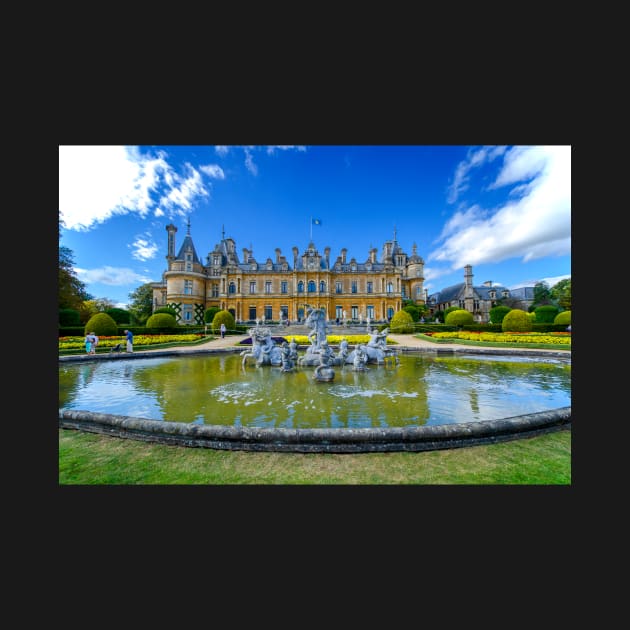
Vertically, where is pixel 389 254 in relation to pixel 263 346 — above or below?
above

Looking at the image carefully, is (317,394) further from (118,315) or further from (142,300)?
(142,300)

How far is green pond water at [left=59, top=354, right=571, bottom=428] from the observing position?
480 centimetres

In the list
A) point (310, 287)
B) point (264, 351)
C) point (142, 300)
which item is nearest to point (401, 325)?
point (310, 287)

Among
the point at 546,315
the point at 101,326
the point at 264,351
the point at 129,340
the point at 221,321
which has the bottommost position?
the point at 264,351

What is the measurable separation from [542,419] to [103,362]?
46.1ft

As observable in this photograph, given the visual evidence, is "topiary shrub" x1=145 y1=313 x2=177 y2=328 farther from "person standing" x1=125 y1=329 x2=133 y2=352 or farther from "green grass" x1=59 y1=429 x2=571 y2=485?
"green grass" x1=59 y1=429 x2=571 y2=485

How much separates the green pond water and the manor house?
28147mm

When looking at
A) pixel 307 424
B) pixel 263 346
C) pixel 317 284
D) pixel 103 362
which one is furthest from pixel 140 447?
pixel 317 284

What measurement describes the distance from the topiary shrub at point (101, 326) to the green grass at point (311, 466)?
16.7 metres

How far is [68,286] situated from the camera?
2431 cm

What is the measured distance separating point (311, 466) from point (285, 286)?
36.5 metres

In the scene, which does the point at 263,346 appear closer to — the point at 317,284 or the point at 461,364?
the point at 461,364

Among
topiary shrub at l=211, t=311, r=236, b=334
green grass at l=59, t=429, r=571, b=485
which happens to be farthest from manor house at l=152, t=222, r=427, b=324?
green grass at l=59, t=429, r=571, b=485

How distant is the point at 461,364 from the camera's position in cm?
1076
